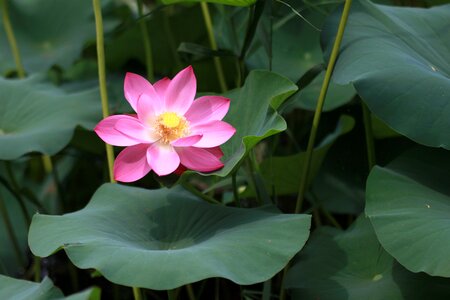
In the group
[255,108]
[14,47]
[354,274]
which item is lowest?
[354,274]

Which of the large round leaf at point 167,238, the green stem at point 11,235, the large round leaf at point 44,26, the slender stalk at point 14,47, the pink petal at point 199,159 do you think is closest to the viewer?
the large round leaf at point 167,238

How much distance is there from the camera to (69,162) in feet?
6.35

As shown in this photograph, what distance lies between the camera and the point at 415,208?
1104mm

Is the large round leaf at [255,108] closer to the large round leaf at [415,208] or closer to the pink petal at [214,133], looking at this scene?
the pink petal at [214,133]

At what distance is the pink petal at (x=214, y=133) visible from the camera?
107 centimetres

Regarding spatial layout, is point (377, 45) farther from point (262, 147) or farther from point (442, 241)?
point (262, 147)

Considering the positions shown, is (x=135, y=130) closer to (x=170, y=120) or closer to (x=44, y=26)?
(x=170, y=120)

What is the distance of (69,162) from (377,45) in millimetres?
949

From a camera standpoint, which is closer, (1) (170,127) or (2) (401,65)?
(1) (170,127)

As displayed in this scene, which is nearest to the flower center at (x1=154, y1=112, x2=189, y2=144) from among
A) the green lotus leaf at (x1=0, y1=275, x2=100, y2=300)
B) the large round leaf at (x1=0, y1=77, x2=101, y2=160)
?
the green lotus leaf at (x1=0, y1=275, x2=100, y2=300)

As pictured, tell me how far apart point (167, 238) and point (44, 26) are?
3.70ft

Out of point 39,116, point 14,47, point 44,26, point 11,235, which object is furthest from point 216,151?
point 44,26

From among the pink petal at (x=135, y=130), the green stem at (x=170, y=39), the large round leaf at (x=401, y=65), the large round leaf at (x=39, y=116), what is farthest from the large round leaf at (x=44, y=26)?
the pink petal at (x=135, y=130)

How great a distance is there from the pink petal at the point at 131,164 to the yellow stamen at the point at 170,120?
0.05 metres
